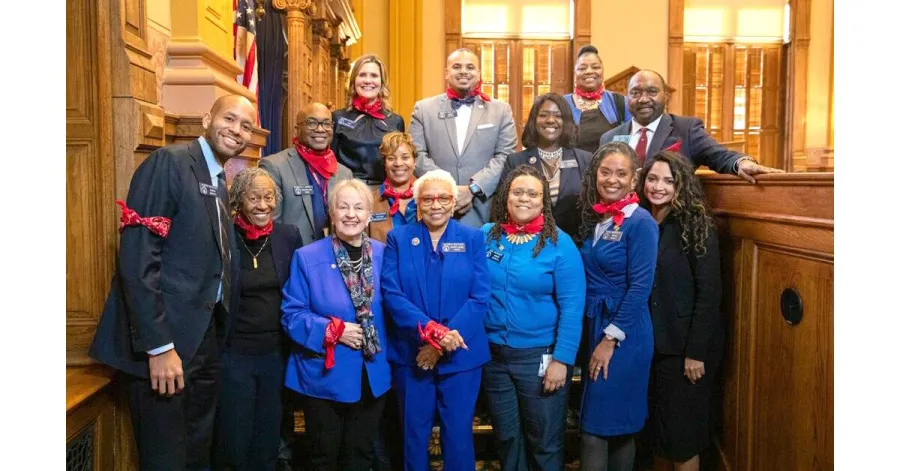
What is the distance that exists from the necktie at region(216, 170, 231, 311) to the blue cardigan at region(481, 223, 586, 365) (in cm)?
104

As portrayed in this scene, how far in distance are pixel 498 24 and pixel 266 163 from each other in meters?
7.09

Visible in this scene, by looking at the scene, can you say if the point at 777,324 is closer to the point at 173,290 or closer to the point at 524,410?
the point at 524,410

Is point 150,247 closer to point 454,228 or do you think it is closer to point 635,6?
point 454,228

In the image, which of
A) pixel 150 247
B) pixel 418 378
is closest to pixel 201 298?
pixel 150 247

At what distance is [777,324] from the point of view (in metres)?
2.55

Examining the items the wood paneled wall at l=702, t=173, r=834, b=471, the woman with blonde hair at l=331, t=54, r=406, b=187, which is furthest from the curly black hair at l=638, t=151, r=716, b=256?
the woman with blonde hair at l=331, t=54, r=406, b=187

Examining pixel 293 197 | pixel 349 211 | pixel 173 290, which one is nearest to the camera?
pixel 173 290

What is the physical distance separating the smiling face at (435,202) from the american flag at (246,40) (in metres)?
2.49

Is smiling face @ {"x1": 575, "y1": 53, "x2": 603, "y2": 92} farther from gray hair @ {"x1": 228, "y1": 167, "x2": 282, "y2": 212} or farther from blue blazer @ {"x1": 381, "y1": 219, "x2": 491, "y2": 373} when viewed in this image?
gray hair @ {"x1": 228, "y1": 167, "x2": 282, "y2": 212}

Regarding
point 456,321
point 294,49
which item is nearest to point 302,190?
point 456,321

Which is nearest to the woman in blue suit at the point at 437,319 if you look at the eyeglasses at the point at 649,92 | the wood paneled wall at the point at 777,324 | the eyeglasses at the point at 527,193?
the eyeglasses at the point at 527,193

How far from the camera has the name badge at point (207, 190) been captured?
2.33 m

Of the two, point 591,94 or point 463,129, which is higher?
point 591,94

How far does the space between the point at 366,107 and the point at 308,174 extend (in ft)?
1.68
